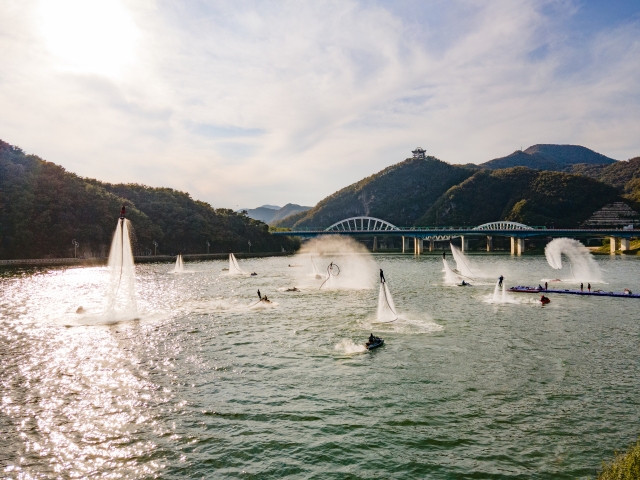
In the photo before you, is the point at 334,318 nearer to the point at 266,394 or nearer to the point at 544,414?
the point at 266,394

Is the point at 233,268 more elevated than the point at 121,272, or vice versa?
the point at 121,272

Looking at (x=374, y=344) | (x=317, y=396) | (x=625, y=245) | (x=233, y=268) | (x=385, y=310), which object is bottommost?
(x=317, y=396)

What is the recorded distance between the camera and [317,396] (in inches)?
926

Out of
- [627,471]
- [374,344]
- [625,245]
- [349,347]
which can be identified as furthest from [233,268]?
[625,245]

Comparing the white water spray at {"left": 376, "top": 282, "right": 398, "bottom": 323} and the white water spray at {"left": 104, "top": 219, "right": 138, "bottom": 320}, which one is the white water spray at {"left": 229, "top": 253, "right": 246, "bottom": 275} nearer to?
the white water spray at {"left": 104, "top": 219, "right": 138, "bottom": 320}

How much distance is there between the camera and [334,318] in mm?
45125

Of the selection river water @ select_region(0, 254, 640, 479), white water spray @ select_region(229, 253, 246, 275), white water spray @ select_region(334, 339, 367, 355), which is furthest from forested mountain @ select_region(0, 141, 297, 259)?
white water spray @ select_region(334, 339, 367, 355)

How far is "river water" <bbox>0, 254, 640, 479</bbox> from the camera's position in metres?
17.1

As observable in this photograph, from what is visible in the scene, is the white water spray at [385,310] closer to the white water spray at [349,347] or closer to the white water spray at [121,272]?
the white water spray at [349,347]

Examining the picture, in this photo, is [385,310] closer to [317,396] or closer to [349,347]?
[349,347]

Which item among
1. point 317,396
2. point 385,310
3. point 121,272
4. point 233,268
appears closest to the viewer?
point 317,396

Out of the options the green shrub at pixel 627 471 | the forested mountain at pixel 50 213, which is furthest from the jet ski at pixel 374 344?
the forested mountain at pixel 50 213

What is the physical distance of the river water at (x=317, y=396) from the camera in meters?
17.1

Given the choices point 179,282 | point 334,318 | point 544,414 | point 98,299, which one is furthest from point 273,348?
point 179,282
